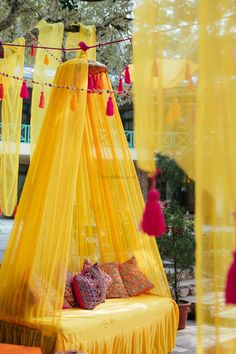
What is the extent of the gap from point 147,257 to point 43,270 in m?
1.31

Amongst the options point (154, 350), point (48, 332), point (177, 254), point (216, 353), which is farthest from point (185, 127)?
point (177, 254)

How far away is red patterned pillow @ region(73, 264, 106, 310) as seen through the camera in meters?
4.15

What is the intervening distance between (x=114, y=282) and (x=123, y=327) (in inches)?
34.0

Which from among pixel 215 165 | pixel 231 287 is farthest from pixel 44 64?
pixel 231 287

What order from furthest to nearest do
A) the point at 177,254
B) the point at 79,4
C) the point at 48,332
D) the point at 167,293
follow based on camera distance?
1. the point at 79,4
2. the point at 177,254
3. the point at 167,293
4. the point at 48,332

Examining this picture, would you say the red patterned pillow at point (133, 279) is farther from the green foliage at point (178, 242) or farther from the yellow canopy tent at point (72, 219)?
the green foliage at point (178, 242)

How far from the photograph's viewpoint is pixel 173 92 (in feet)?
4.91

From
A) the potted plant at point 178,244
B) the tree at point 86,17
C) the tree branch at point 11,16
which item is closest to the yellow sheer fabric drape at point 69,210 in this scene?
the potted plant at point 178,244

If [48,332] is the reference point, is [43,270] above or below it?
above

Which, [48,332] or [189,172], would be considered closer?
[189,172]

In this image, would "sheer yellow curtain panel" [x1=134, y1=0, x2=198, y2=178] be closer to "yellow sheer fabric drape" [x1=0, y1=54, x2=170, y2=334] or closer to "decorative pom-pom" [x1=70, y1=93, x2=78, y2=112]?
"yellow sheer fabric drape" [x1=0, y1=54, x2=170, y2=334]

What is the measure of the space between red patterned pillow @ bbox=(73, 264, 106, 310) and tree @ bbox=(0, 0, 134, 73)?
110 inches

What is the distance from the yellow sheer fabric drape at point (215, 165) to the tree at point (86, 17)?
425 cm

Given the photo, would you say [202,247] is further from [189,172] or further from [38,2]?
[38,2]
